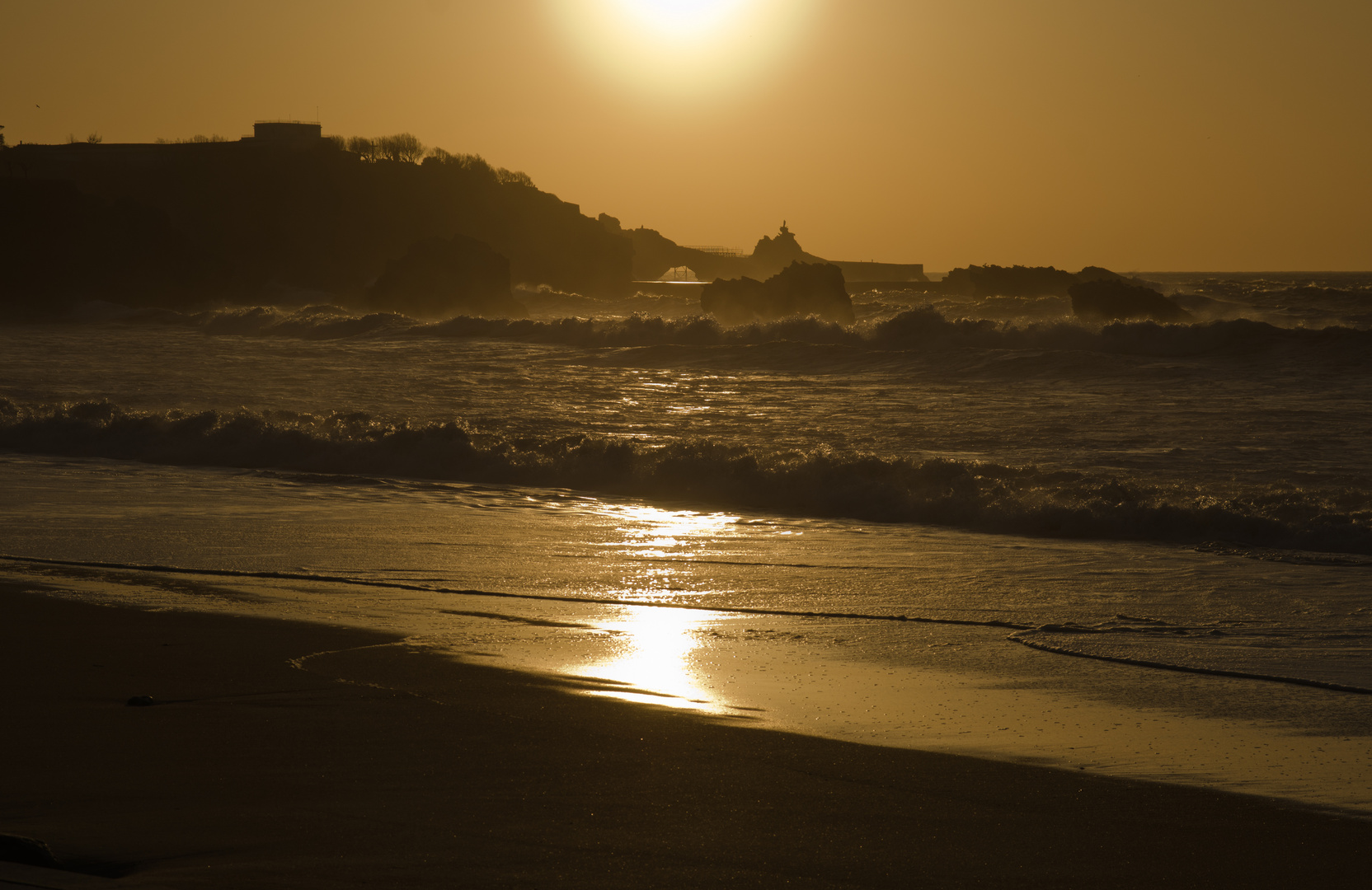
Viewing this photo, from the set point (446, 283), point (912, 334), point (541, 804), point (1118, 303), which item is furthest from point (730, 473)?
point (446, 283)

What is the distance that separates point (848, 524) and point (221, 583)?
5537 mm

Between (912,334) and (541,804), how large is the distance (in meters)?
23.0

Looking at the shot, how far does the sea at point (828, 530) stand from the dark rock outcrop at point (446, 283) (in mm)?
39602

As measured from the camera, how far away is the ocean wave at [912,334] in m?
22.8

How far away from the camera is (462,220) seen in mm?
104688

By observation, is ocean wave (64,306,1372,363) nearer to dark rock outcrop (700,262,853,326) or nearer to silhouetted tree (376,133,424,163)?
dark rock outcrop (700,262,853,326)

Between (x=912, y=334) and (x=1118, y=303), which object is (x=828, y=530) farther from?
(x=1118, y=303)

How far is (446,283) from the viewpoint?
207 feet

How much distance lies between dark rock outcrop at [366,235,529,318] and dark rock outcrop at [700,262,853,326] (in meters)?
18.8

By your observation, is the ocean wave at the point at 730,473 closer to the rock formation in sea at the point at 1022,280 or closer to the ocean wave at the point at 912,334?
the ocean wave at the point at 912,334

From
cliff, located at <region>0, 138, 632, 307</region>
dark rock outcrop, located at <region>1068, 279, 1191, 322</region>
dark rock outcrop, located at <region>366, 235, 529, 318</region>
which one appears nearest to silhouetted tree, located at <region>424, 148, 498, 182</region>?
cliff, located at <region>0, 138, 632, 307</region>

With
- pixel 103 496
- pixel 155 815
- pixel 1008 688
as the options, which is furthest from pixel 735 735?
pixel 103 496

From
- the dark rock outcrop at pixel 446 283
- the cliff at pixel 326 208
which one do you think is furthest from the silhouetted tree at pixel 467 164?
the dark rock outcrop at pixel 446 283

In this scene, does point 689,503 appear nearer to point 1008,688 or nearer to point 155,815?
→ point 1008,688
